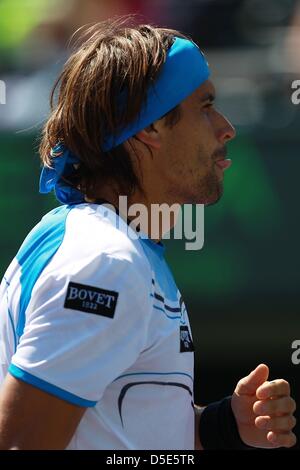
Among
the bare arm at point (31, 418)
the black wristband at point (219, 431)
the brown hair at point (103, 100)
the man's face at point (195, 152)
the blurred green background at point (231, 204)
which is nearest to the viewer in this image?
the bare arm at point (31, 418)

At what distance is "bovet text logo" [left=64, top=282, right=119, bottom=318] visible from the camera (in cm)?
170

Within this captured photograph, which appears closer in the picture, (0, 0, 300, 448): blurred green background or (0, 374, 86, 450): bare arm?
(0, 374, 86, 450): bare arm

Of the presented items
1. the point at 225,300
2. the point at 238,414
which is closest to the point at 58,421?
the point at 238,414

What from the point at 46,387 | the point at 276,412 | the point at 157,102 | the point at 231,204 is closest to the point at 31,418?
the point at 46,387

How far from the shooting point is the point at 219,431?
2.29 m

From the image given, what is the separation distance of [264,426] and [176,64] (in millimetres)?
838

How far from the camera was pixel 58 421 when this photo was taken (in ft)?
5.53

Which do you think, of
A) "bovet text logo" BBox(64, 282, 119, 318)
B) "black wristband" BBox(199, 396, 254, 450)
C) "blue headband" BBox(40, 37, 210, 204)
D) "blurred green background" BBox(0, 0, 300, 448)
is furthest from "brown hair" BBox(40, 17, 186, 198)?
"blurred green background" BBox(0, 0, 300, 448)

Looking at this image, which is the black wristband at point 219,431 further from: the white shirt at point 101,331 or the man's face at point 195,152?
the man's face at point 195,152

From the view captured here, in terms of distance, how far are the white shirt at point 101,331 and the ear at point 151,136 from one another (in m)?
0.25

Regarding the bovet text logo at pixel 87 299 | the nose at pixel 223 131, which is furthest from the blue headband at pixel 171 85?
the bovet text logo at pixel 87 299

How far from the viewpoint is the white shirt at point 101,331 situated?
169 centimetres

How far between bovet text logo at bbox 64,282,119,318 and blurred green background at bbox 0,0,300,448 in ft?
10.0

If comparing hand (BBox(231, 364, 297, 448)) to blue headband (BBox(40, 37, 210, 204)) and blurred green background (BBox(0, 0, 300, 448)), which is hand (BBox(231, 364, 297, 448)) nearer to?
blue headband (BBox(40, 37, 210, 204))
